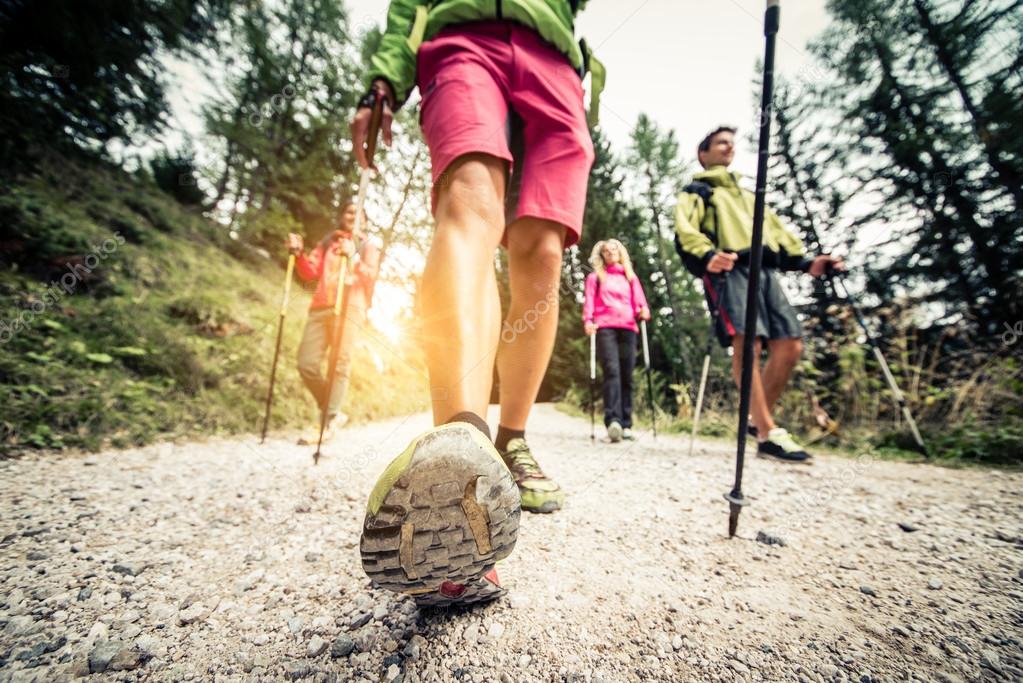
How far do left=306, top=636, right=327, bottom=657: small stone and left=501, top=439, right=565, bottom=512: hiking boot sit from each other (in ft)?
2.38

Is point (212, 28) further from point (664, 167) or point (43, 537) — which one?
point (664, 167)

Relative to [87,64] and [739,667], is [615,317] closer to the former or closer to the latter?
[739,667]

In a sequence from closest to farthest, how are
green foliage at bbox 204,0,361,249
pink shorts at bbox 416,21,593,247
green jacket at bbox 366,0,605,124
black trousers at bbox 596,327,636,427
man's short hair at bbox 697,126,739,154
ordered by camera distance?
pink shorts at bbox 416,21,593,247 < green jacket at bbox 366,0,605,124 < man's short hair at bbox 697,126,739,154 < black trousers at bbox 596,327,636,427 < green foliage at bbox 204,0,361,249

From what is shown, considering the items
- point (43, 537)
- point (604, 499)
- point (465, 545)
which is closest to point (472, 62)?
point (465, 545)

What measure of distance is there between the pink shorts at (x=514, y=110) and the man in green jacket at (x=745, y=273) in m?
1.82

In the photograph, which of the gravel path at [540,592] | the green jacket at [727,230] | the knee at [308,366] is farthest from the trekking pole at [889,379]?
the knee at [308,366]

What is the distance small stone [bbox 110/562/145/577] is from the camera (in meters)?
1.00

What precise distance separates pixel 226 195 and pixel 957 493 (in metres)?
18.1

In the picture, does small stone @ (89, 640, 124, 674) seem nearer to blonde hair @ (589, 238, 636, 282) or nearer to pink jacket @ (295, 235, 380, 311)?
pink jacket @ (295, 235, 380, 311)

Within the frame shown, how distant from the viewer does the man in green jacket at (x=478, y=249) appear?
2.08ft

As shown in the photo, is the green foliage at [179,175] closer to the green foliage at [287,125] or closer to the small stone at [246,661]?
the green foliage at [287,125]

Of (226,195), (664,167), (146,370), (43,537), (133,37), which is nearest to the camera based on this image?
(43,537)

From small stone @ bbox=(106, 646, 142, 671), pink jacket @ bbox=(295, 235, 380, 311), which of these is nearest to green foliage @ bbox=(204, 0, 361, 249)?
pink jacket @ bbox=(295, 235, 380, 311)

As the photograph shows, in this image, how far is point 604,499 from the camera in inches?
65.6
